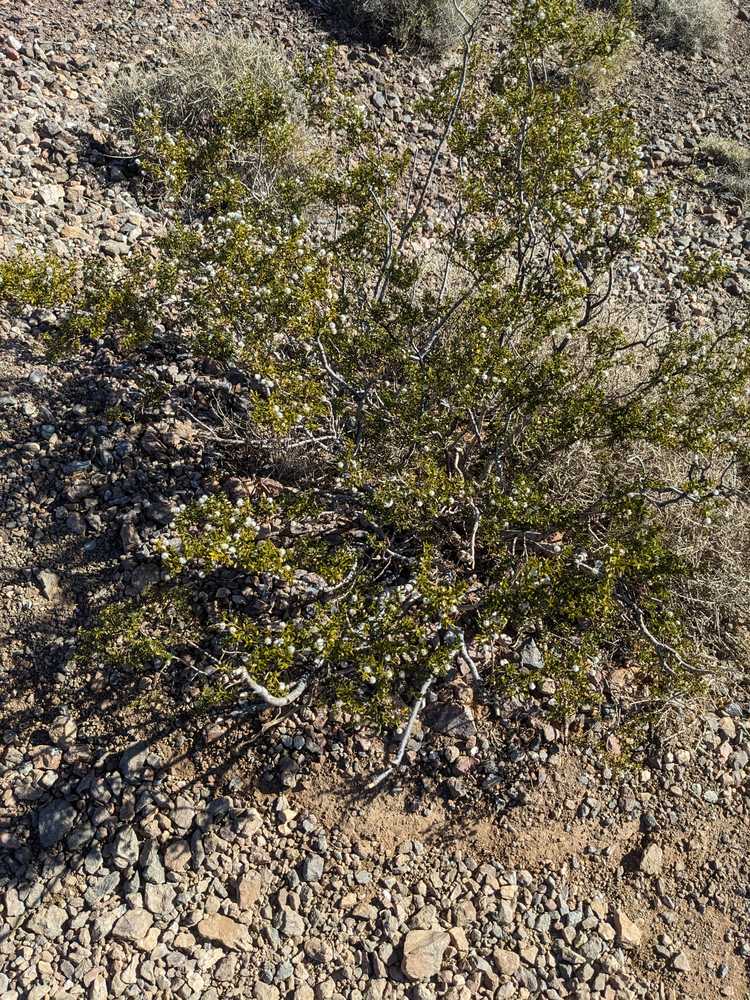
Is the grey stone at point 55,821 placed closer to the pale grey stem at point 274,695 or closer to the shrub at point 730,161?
the pale grey stem at point 274,695

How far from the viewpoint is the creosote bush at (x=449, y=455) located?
3924 millimetres

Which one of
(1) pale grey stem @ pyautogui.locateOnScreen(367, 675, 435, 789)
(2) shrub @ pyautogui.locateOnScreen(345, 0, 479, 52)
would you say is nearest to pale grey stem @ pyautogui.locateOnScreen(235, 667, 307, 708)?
(1) pale grey stem @ pyautogui.locateOnScreen(367, 675, 435, 789)

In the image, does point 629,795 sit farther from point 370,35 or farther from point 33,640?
point 370,35

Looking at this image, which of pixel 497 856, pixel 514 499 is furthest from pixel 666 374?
pixel 497 856

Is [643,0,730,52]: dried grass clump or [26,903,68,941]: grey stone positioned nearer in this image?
[26,903,68,941]: grey stone

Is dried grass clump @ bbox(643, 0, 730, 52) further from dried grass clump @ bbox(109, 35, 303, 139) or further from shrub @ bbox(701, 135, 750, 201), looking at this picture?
dried grass clump @ bbox(109, 35, 303, 139)

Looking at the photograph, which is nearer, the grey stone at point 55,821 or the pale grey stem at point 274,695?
the pale grey stem at point 274,695

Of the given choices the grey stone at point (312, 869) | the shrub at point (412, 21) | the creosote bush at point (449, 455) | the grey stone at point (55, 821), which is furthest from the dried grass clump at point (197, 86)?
the grey stone at point (312, 869)

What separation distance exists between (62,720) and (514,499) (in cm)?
282

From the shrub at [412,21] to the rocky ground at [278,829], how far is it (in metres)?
6.42

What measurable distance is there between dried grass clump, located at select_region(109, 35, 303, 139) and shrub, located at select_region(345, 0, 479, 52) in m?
1.94

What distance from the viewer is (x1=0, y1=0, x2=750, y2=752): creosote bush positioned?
12.9 feet

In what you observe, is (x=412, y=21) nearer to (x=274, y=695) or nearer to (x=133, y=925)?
(x=274, y=695)

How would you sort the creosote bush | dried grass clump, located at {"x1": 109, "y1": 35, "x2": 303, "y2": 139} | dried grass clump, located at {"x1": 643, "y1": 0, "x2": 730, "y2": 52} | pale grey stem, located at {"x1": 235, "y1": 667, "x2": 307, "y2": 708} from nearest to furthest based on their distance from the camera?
pale grey stem, located at {"x1": 235, "y1": 667, "x2": 307, "y2": 708} → the creosote bush → dried grass clump, located at {"x1": 109, "y1": 35, "x2": 303, "y2": 139} → dried grass clump, located at {"x1": 643, "y1": 0, "x2": 730, "y2": 52}
